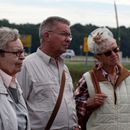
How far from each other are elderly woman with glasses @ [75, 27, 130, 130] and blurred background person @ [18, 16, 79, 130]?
130 millimetres

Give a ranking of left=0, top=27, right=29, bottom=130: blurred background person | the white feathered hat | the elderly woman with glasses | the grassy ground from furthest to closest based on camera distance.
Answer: the grassy ground, the white feathered hat, the elderly woman with glasses, left=0, top=27, right=29, bottom=130: blurred background person

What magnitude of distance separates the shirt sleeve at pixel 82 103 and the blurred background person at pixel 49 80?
0.09m

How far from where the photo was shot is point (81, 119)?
17.8 feet

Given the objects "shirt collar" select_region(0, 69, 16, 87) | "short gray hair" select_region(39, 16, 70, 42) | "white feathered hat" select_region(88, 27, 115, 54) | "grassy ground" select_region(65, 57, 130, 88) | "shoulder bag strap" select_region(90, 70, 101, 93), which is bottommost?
"grassy ground" select_region(65, 57, 130, 88)

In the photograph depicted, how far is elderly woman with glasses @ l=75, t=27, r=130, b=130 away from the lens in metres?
5.16

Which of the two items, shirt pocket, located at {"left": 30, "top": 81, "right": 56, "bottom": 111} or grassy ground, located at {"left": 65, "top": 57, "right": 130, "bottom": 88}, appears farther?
grassy ground, located at {"left": 65, "top": 57, "right": 130, "bottom": 88}

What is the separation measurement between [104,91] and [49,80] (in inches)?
21.5

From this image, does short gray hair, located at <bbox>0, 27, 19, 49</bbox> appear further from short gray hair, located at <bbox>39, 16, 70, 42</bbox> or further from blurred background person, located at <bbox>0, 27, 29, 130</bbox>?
short gray hair, located at <bbox>39, 16, 70, 42</bbox>

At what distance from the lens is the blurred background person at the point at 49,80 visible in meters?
5.17

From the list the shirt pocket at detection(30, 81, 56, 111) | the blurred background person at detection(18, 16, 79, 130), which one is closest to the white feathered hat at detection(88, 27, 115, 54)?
the blurred background person at detection(18, 16, 79, 130)

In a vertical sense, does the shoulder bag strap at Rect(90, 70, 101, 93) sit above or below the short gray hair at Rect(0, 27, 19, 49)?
below

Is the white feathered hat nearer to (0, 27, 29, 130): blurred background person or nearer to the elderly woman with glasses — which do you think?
the elderly woman with glasses

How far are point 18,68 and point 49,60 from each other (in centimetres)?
90

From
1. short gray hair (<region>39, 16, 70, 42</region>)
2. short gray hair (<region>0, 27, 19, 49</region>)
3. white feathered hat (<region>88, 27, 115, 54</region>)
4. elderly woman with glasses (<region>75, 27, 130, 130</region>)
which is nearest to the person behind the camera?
short gray hair (<region>0, 27, 19, 49</region>)
